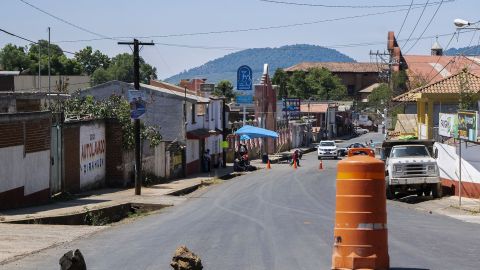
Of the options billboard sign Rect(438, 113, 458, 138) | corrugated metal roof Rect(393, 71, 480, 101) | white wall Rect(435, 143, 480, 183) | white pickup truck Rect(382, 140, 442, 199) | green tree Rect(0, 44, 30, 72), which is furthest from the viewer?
green tree Rect(0, 44, 30, 72)

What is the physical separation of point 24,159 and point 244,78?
201 feet

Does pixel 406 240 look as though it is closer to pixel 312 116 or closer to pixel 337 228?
pixel 337 228

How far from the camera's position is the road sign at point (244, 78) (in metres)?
85.3

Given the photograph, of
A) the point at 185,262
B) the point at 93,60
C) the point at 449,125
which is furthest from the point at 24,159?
the point at 93,60

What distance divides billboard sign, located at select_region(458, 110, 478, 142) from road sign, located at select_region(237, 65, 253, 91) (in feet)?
188

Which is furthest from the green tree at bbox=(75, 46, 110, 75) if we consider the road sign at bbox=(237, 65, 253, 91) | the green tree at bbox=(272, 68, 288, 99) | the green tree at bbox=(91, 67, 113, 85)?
the road sign at bbox=(237, 65, 253, 91)

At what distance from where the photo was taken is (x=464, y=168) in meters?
31.1

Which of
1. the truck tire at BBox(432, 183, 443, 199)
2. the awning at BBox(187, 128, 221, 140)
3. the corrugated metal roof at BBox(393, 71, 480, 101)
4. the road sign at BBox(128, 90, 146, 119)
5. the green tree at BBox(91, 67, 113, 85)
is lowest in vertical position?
the truck tire at BBox(432, 183, 443, 199)

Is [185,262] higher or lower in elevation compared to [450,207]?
higher

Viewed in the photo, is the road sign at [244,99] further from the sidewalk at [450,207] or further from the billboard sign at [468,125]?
the billboard sign at [468,125]

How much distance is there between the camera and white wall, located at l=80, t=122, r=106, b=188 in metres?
33.3

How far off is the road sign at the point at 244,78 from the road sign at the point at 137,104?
172 feet

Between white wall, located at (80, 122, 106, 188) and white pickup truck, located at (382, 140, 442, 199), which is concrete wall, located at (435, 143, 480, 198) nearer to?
white pickup truck, located at (382, 140, 442, 199)

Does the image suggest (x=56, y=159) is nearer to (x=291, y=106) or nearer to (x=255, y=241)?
(x=255, y=241)
